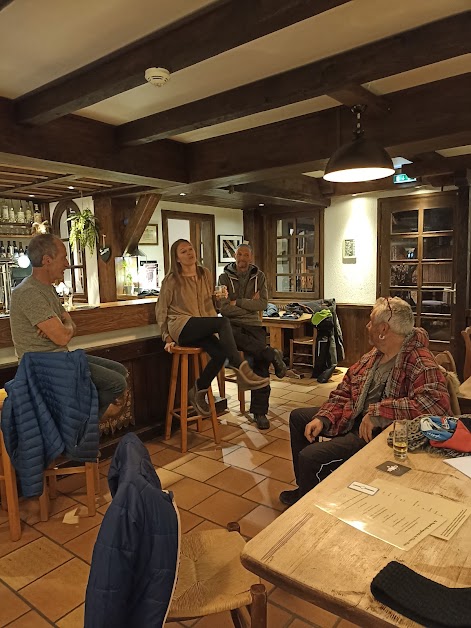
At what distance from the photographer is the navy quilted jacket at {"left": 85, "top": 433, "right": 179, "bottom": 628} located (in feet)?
3.45

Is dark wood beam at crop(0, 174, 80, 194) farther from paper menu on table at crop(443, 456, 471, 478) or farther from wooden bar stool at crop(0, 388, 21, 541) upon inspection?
paper menu on table at crop(443, 456, 471, 478)

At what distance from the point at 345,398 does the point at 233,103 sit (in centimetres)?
177

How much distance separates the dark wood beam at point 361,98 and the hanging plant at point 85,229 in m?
3.04

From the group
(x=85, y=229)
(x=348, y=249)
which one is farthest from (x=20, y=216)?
(x=348, y=249)

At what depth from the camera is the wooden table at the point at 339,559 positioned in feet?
3.22

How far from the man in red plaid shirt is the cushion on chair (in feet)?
2.35

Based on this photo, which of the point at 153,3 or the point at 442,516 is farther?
the point at 153,3

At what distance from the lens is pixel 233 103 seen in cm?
272

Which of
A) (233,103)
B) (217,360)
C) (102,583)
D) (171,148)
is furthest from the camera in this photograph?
(171,148)

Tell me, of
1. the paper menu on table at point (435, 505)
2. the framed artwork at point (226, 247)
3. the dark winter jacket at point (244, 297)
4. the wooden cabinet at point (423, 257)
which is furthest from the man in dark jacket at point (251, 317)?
the framed artwork at point (226, 247)

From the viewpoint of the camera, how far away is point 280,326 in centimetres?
595

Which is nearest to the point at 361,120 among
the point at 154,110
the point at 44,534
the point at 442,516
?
the point at 154,110

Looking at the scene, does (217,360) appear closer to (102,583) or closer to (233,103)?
(233,103)

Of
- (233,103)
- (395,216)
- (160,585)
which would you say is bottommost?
(160,585)
